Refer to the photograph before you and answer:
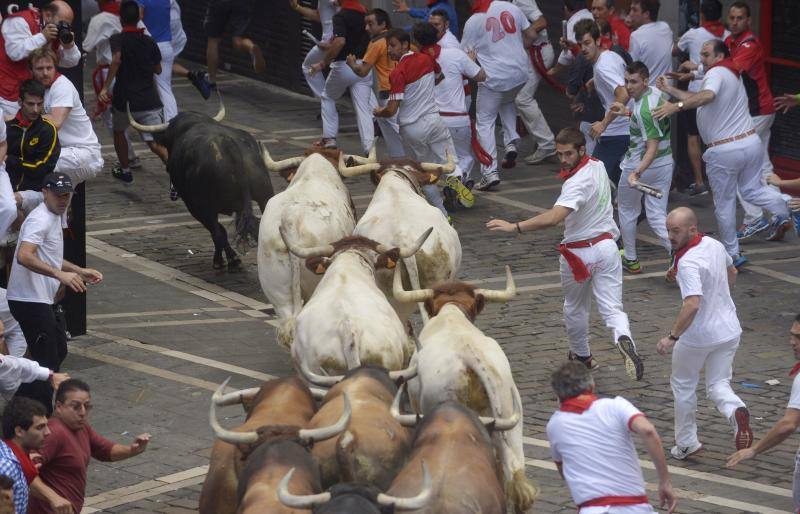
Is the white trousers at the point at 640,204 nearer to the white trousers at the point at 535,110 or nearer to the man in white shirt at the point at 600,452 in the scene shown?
the white trousers at the point at 535,110

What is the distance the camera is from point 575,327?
13.2 metres

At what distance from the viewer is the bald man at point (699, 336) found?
1108 cm

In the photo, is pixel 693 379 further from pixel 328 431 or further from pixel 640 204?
pixel 640 204

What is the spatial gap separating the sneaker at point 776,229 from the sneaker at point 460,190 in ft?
11.5

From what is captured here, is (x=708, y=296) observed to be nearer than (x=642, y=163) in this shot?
Yes

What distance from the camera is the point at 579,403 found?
28.5 ft

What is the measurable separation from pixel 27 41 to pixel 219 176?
3044mm

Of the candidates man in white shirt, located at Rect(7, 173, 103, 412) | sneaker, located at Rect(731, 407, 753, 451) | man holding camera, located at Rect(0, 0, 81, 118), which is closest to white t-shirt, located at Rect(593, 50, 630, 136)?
man holding camera, located at Rect(0, 0, 81, 118)

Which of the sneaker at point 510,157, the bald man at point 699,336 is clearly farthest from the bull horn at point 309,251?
the sneaker at point 510,157

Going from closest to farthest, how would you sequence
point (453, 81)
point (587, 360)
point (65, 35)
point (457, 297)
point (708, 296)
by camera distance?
1. point (457, 297)
2. point (708, 296)
3. point (587, 360)
4. point (65, 35)
5. point (453, 81)

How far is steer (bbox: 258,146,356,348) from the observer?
1240 centimetres

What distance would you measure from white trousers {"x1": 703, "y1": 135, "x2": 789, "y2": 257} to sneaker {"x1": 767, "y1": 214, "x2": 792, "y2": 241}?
3.71 feet

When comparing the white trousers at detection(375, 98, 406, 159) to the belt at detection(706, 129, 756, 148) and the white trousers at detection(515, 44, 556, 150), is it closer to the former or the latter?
the white trousers at detection(515, 44, 556, 150)

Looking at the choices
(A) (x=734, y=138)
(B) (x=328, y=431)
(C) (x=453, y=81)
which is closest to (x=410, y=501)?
(B) (x=328, y=431)
